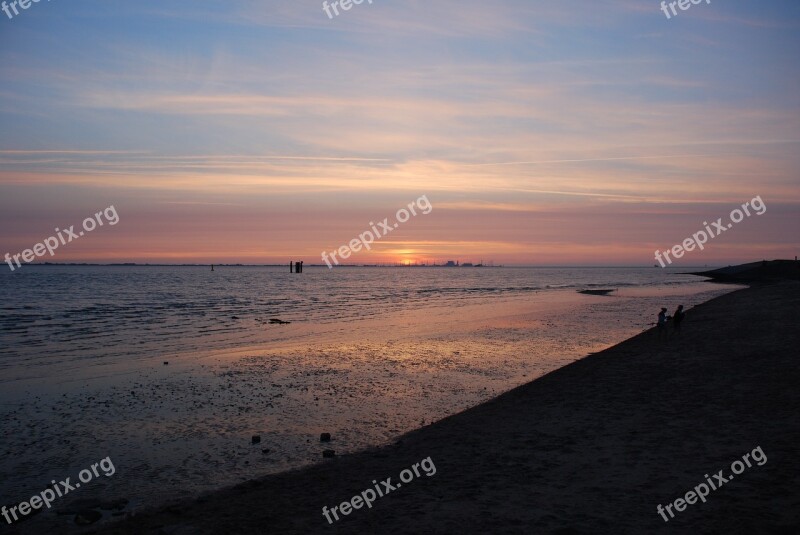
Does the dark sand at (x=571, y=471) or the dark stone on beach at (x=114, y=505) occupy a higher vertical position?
the dark stone on beach at (x=114, y=505)

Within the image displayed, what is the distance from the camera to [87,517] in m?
9.84

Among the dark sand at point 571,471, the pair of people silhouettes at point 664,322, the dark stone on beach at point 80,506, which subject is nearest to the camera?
the dark sand at point 571,471

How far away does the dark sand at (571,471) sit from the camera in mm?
8758

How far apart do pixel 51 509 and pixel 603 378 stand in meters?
16.1

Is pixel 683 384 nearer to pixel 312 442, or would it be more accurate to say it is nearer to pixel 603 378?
pixel 603 378

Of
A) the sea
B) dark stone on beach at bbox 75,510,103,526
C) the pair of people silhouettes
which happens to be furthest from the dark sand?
the pair of people silhouettes

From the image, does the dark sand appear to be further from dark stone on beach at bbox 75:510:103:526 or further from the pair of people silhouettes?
the pair of people silhouettes

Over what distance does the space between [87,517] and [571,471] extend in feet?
28.3

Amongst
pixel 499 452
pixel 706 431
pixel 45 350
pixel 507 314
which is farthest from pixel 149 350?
pixel 507 314

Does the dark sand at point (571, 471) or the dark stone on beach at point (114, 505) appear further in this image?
the dark stone on beach at point (114, 505)

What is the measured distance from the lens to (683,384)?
57.3ft

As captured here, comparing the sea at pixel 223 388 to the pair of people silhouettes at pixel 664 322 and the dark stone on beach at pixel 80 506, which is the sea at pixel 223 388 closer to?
the dark stone on beach at pixel 80 506

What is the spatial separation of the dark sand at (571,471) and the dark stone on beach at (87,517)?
47cm

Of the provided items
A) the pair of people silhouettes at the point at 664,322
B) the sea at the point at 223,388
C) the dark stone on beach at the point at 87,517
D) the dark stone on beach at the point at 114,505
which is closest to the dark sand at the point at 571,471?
the dark stone on beach at the point at 87,517
